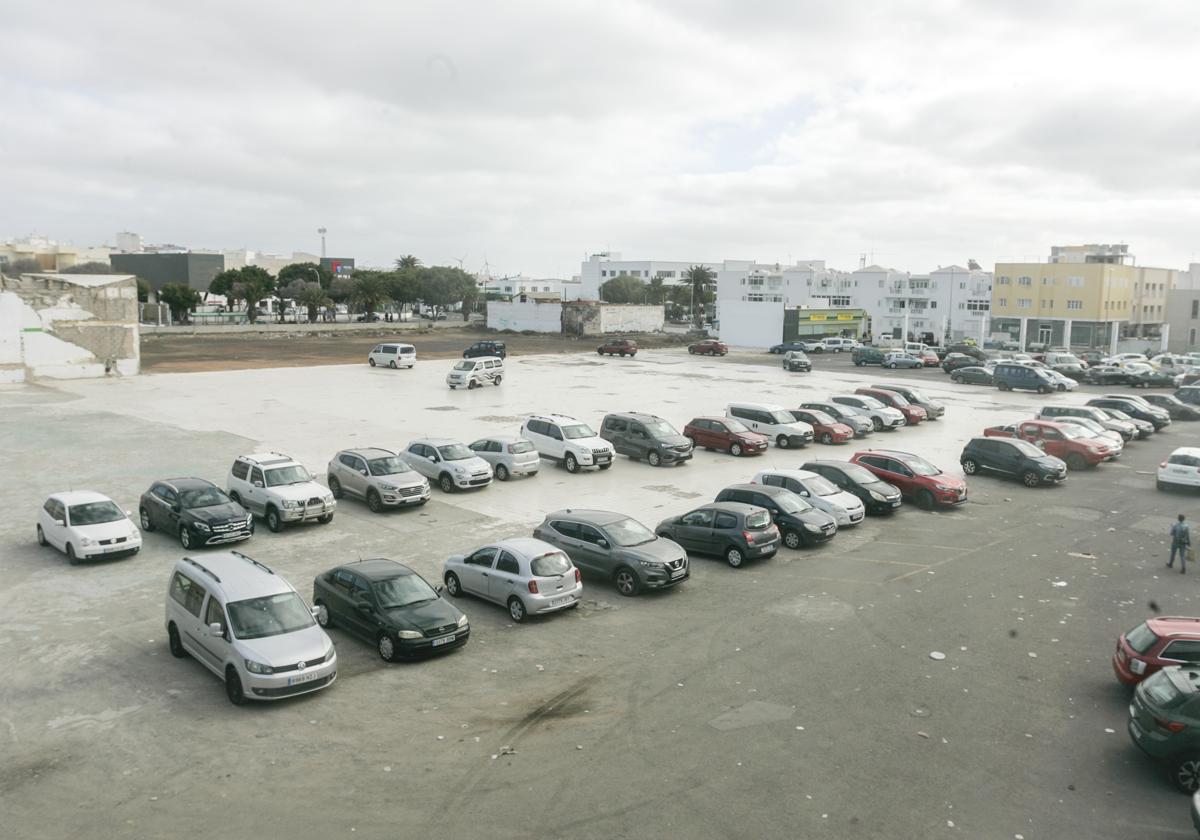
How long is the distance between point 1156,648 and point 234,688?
41.4ft

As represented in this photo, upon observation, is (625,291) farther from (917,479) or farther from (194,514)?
(194,514)

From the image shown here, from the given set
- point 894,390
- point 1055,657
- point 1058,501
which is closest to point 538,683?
point 1055,657

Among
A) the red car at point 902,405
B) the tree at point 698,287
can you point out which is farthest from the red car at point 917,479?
the tree at point 698,287

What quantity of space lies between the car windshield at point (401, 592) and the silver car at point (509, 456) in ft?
41.0

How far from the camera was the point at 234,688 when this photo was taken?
12469 millimetres

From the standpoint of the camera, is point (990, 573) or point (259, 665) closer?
point (259, 665)

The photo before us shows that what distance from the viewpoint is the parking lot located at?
31.5ft

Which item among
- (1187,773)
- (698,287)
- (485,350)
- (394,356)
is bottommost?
(1187,773)

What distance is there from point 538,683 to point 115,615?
320 inches

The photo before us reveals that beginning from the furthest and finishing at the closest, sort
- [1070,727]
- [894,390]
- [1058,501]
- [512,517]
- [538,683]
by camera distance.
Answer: [894,390] < [1058,501] < [512,517] < [538,683] < [1070,727]

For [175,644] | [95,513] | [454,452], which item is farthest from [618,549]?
[95,513]

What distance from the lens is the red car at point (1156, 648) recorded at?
39.3 ft

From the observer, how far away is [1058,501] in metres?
25.8

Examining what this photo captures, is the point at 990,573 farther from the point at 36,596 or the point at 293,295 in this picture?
the point at 293,295
